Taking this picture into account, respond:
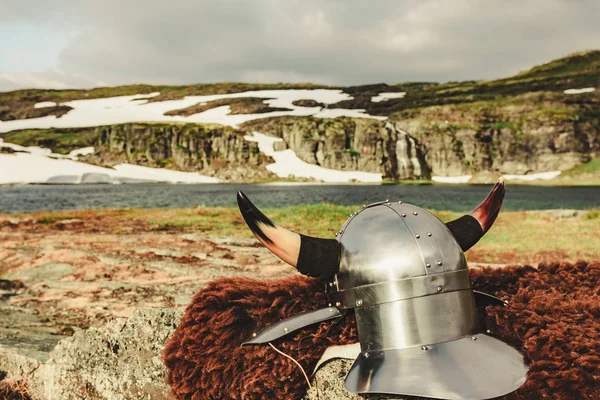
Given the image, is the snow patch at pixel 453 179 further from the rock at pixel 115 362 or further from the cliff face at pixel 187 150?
the rock at pixel 115 362

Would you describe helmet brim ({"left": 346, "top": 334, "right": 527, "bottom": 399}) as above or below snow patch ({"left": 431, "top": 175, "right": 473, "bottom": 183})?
above

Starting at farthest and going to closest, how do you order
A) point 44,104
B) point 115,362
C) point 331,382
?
point 44,104, point 115,362, point 331,382

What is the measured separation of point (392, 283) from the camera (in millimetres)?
2217

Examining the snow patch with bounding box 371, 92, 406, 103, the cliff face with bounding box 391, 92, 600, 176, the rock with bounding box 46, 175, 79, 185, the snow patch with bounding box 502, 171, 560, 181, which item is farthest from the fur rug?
the snow patch with bounding box 371, 92, 406, 103

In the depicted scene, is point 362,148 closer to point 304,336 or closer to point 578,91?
point 578,91

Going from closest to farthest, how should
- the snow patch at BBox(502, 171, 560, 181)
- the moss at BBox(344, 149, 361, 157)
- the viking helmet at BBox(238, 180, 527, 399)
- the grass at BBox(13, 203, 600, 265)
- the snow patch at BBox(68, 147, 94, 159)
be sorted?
the viking helmet at BBox(238, 180, 527, 399) < the grass at BBox(13, 203, 600, 265) < the snow patch at BBox(502, 171, 560, 181) < the snow patch at BBox(68, 147, 94, 159) < the moss at BBox(344, 149, 361, 157)

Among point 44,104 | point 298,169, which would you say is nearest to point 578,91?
point 298,169

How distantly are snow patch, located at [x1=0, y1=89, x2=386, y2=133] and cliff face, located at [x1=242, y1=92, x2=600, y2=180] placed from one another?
48.3 feet

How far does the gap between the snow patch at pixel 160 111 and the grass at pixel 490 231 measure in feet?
347

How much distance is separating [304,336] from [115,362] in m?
1.64

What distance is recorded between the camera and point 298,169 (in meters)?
113

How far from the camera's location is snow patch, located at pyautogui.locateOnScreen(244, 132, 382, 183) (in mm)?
110000

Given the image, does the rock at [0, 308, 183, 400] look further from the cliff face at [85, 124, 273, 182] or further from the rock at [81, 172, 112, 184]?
the cliff face at [85, 124, 273, 182]

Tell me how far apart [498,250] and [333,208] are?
38.2 feet
